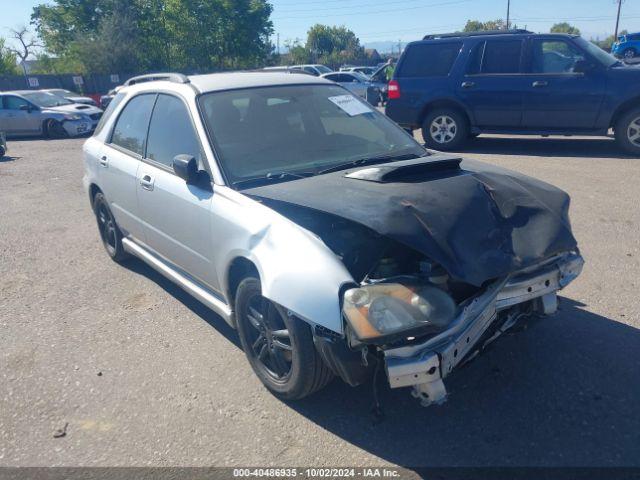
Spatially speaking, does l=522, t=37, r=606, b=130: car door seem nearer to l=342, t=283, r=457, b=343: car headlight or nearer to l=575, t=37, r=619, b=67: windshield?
l=575, t=37, r=619, b=67: windshield

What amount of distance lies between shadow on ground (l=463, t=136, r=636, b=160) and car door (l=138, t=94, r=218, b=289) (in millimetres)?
7528

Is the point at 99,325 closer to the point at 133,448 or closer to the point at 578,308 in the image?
the point at 133,448

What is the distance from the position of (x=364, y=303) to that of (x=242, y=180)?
1.36 m

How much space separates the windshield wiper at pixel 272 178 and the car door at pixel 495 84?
7.46m

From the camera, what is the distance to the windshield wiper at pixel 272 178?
341 centimetres

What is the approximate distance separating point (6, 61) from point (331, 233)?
65.1 metres

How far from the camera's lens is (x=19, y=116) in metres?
16.8

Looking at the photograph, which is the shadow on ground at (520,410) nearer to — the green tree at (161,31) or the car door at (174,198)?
the car door at (174,198)

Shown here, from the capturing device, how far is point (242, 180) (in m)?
3.43

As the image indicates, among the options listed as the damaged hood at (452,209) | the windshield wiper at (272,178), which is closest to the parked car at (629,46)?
the damaged hood at (452,209)

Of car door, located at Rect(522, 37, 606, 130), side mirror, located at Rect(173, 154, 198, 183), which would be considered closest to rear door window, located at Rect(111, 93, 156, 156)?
side mirror, located at Rect(173, 154, 198, 183)

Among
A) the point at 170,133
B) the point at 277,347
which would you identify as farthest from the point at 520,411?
the point at 170,133

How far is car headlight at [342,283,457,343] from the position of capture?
7.87 feet

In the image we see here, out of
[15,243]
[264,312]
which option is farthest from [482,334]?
[15,243]
